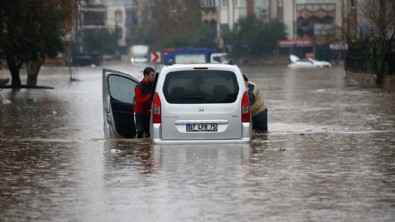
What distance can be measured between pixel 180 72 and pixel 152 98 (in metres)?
0.78

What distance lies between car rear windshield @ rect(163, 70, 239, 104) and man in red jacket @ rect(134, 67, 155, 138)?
1.64m

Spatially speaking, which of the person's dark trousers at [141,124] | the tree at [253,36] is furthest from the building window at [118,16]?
the person's dark trousers at [141,124]

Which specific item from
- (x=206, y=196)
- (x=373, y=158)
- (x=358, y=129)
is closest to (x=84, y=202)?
(x=206, y=196)

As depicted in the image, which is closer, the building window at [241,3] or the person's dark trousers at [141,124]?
the person's dark trousers at [141,124]

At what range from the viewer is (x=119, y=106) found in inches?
808

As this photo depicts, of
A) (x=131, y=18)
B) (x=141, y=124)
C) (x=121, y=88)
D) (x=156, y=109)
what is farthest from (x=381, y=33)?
Result: (x=131, y=18)

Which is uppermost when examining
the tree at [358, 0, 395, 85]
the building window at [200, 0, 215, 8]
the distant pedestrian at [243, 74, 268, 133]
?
the distant pedestrian at [243, 74, 268, 133]

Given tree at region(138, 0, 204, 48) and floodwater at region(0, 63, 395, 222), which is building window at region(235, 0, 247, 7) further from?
floodwater at region(0, 63, 395, 222)

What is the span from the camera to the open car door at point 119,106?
20109 mm

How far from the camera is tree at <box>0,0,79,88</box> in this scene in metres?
33.5

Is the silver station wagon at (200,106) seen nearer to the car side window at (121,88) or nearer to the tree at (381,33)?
the car side window at (121,88)

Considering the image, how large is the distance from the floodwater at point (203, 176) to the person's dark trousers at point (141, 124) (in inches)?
22.4

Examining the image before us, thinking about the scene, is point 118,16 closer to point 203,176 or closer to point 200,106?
point 200,106

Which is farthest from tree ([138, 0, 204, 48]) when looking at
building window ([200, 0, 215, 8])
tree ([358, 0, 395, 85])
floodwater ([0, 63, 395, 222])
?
floodwater ([0, 63, 395, 222])
